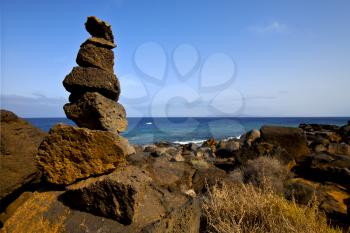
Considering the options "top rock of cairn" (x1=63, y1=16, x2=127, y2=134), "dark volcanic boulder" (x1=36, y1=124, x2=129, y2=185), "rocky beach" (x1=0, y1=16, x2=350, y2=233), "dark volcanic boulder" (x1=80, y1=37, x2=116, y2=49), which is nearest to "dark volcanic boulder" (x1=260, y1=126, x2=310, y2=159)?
"rocky beach" (x1=0, y1=16, x2=350, y2=233)

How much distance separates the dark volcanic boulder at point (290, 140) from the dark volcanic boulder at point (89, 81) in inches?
547

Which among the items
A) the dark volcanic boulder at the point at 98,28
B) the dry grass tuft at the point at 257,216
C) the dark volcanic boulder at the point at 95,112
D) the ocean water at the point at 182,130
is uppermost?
the dark volcanic boulder at the point at 98,28

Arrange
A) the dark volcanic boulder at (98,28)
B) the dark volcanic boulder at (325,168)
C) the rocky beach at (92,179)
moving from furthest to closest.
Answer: the dark volcanic boulder at (325,168)
the dark volcanic boulder at (98,28)
the rocky beach at (92,179)

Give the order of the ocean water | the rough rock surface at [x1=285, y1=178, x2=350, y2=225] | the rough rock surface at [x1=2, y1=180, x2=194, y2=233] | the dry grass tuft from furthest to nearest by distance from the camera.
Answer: the ocean water, the rough rock surface at [x1=285, y1=178, x2=350, y2=225], the dry grass tuft, the rough rock surface at [x1=2, y1=180, x2=194, y2=233]

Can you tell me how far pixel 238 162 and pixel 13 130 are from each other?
11.0m

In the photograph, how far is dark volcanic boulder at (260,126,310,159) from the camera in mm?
17812

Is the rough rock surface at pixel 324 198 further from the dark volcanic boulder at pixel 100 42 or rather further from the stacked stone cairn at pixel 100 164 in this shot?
the dark volcanic boulder at pixel 100 42

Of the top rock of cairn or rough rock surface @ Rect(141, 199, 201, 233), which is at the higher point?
the top rock of cairn

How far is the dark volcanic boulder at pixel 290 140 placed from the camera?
17.8 metres

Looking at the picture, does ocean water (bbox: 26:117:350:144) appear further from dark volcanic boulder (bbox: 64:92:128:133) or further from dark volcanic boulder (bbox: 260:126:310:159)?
dark volcanic boulder (bbox: 64:92:128:133)

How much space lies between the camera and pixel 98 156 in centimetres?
530

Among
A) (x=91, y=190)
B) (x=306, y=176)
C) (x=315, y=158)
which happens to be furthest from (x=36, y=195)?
(x=315, y=158)

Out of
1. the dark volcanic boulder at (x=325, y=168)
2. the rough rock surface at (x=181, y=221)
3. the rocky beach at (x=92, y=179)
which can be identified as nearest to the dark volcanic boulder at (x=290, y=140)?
the dark volcanic boulder at (x=325, y=168)

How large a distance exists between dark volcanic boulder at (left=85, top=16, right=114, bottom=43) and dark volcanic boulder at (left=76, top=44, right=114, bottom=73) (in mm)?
351
